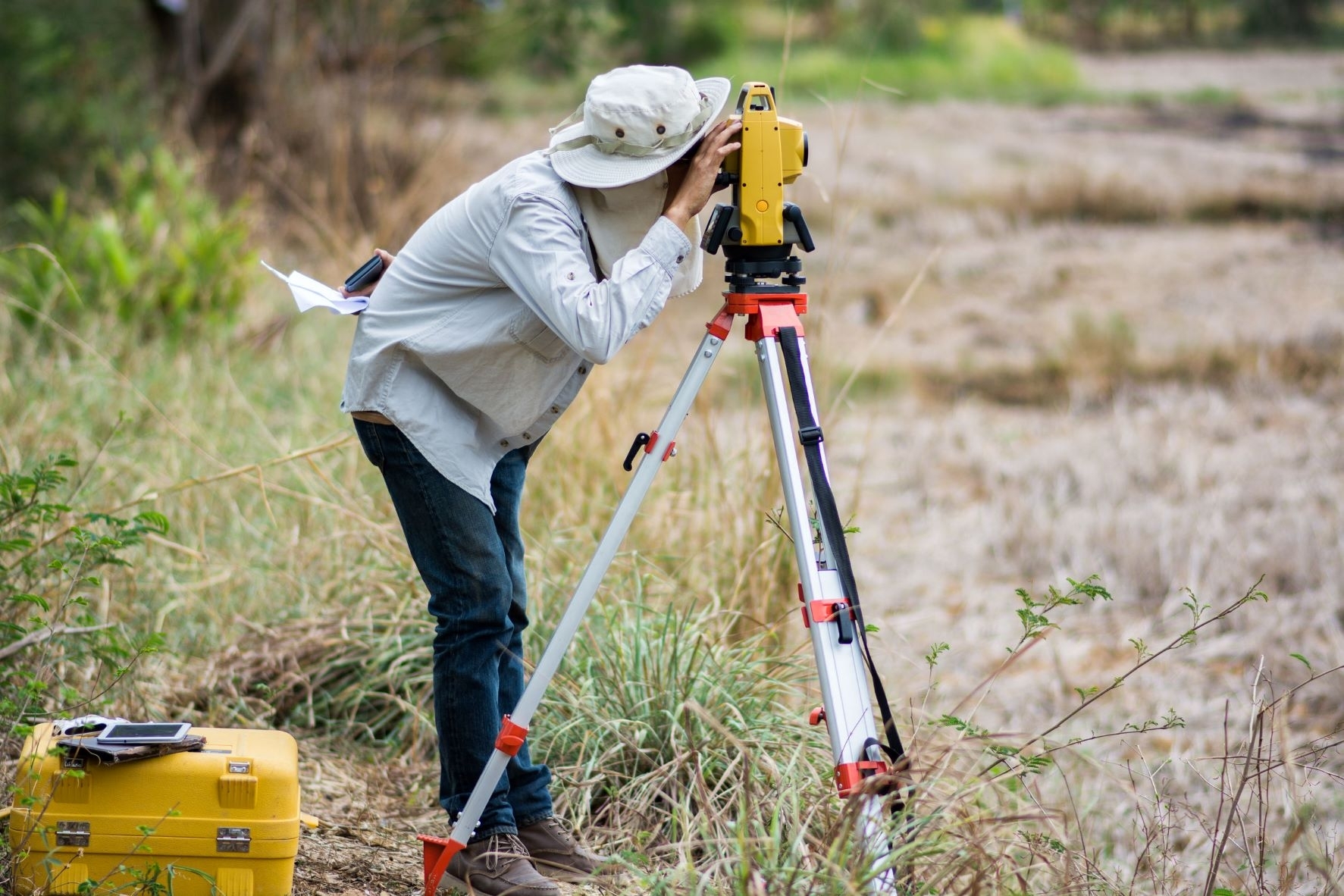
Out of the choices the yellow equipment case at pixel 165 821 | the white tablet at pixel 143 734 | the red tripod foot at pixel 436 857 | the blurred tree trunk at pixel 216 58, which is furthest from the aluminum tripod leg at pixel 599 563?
the blurred tree trunk at pixel 216 58

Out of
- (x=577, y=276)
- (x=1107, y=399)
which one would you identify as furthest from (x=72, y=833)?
(x=1107, y=399)

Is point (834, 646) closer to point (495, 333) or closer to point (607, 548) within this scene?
point (607, 548)

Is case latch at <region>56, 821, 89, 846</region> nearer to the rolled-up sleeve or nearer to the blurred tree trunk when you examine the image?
the rolled-up sleeve

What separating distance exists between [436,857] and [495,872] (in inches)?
4.7

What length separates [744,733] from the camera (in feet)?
9.73

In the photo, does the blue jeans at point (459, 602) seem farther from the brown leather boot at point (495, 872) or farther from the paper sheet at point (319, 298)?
the paper sheet at point (319, 298)

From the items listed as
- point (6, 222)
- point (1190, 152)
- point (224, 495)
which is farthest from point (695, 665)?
point (1190, 152)

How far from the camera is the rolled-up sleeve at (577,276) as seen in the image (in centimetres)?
218

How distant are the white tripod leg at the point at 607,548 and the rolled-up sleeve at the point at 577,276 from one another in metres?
0.14

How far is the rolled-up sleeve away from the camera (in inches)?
86.0

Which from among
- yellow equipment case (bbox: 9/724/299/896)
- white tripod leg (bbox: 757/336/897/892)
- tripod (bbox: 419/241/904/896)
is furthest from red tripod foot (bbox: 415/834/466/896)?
white tripod leg (bbox: 757/336/897/892)

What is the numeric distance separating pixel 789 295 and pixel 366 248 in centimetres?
410

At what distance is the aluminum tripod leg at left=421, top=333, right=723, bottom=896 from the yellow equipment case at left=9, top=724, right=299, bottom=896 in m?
0.39

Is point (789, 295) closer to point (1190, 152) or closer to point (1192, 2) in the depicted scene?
point (1190, 152)
